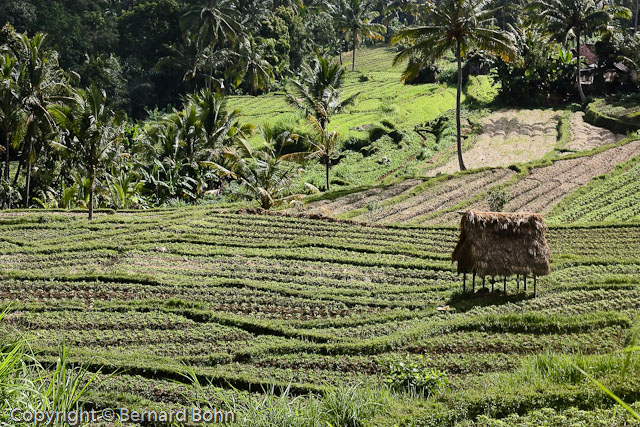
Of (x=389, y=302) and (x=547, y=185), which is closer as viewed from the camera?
(x=389, y=302)

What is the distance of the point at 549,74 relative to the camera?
3500 centimetres

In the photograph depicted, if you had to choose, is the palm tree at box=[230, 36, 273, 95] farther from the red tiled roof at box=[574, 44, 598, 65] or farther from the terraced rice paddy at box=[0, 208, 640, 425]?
the terraced rice paddy at box=[0, 208, 640, 425]

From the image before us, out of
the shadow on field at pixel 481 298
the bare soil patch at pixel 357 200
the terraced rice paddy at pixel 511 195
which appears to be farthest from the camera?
the bare soil patch at pixel 357 200

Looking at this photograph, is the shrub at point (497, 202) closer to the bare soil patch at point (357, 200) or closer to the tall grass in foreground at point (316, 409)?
the bare soil patch at point (357, 200)

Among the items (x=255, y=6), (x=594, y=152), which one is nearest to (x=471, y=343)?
(x=594, y=152)

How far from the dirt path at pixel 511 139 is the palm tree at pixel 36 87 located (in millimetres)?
14256

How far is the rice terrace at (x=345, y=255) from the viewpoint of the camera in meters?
8.12

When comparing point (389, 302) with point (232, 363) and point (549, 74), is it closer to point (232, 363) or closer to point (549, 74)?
point (232, 363)

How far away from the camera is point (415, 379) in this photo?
9273 millimetres

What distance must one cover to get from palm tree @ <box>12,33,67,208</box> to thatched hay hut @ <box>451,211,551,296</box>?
16.0m

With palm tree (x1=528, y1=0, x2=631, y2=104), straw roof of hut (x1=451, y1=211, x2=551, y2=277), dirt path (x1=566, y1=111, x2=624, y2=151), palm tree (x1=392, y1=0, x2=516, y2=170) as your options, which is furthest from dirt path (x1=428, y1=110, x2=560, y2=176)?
straw roof of hut (x1=451, y1=211, x2=551, y2=277)

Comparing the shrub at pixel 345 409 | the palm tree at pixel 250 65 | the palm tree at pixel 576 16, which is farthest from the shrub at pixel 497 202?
the palm tree at pixel 250 65

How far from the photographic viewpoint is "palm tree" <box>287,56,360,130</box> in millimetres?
24422

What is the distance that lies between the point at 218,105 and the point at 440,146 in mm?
10513
